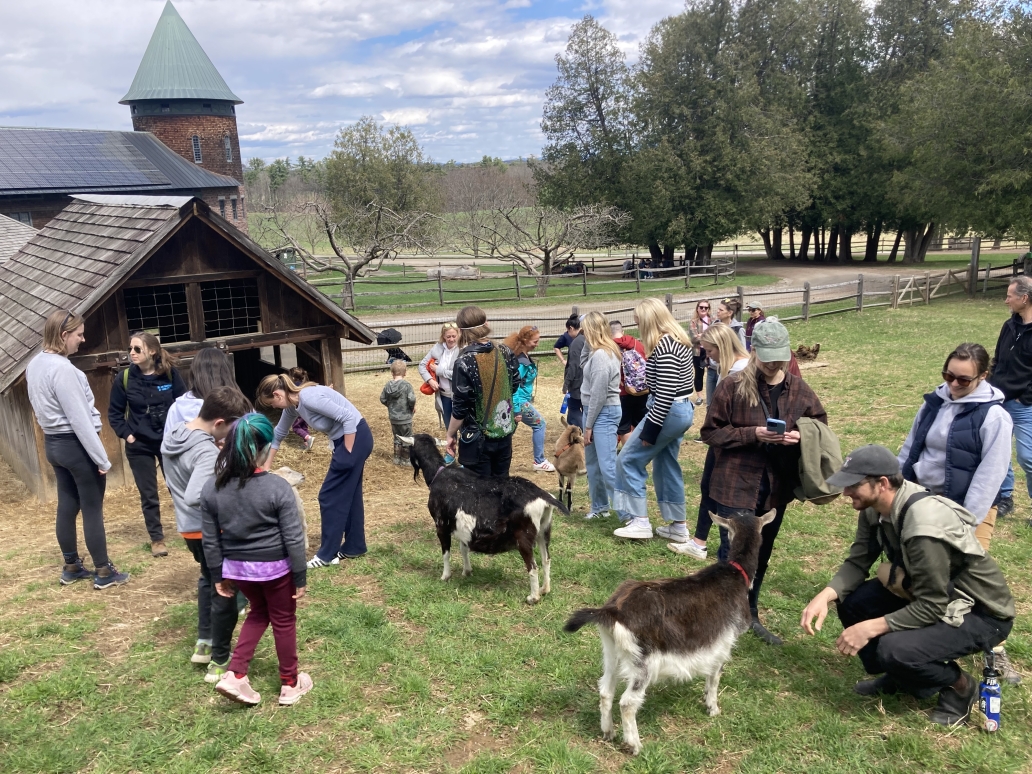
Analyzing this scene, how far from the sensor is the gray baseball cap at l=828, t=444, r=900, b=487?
12.1 feet

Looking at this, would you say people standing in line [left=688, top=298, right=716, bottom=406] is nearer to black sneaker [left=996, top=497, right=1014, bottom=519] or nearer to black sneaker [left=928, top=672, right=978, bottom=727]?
black sneaker [left=996, top=497, right=1014, bottom=519]

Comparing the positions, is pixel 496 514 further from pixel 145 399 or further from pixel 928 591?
pixel 145 399

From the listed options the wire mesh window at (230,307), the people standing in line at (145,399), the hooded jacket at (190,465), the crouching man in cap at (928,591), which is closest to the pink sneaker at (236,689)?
the hooded jacket at (190,465)

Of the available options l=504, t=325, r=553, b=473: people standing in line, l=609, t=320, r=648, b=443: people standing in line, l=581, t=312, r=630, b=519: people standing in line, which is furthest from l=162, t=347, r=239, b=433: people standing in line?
l=609, t=320, r=648, b=443: people standing in line

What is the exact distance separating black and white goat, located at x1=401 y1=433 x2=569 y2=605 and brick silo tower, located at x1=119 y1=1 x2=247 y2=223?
44020 millimetres

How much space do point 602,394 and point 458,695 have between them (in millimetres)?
3089

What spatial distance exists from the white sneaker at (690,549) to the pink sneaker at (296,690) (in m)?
3.19

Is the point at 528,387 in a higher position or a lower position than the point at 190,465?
lower

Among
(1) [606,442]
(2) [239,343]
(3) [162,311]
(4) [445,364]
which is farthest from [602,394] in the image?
(3) [162,311]

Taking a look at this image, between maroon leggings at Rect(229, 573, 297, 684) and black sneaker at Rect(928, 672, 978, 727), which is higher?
maroon leggings at Rect(229, 573, 297, 684)

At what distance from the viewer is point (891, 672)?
386 centimetres

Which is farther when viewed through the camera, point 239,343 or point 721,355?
point 239,343

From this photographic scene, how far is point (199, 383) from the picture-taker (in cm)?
482

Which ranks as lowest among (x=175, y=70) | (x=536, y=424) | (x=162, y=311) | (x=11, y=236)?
(x=536, y=424)
